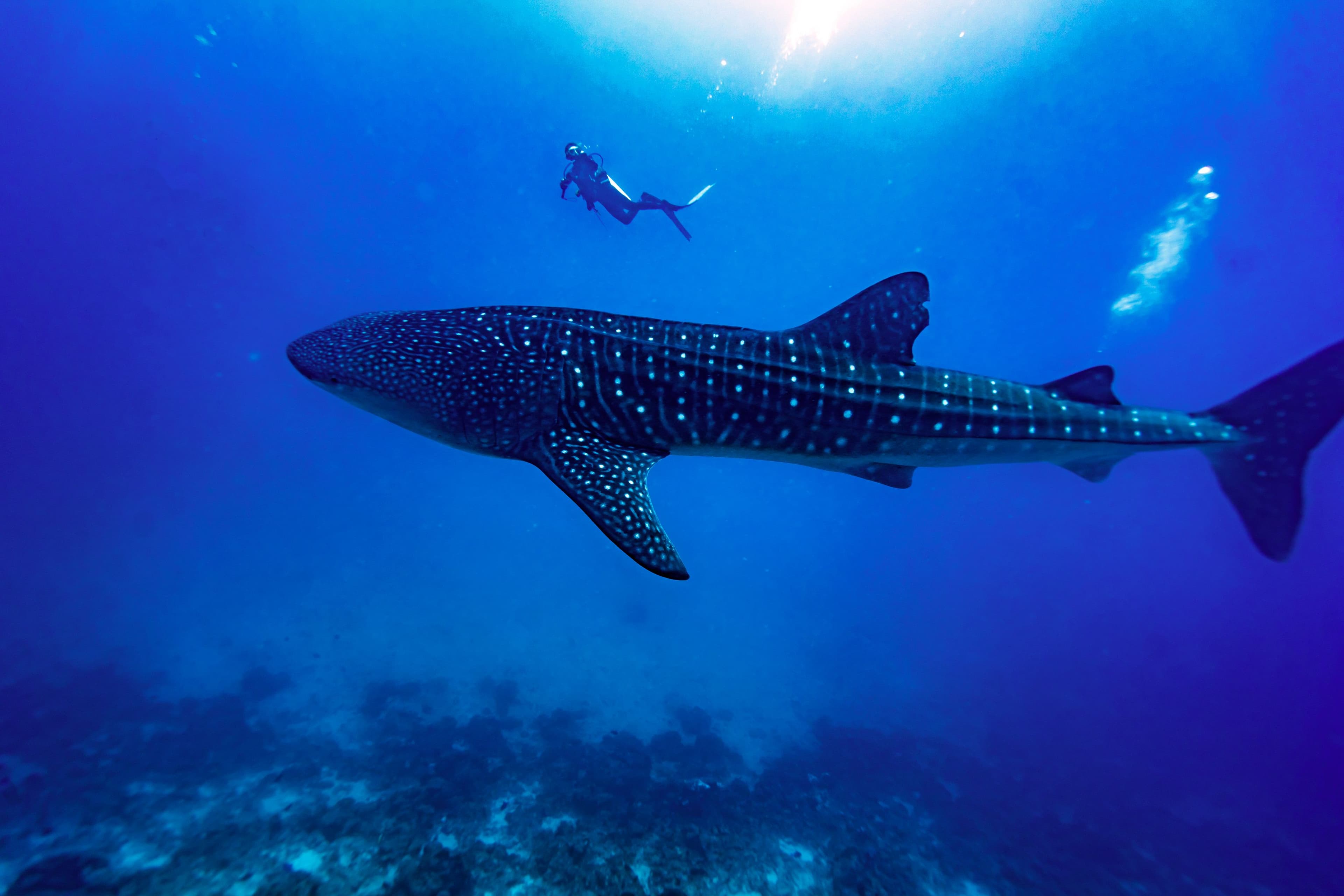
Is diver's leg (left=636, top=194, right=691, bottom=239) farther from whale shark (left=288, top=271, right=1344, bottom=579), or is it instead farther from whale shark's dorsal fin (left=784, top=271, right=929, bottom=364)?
whale shark (left=288, top=271, right=1344, bottom=579)

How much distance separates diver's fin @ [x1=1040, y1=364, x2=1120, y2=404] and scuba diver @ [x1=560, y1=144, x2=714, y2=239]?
44.3ft

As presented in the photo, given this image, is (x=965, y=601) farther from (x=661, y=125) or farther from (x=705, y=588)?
(x=661, y=125)

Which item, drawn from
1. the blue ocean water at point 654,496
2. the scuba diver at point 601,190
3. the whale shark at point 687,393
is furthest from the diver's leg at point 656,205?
the whale shark at point 687,393

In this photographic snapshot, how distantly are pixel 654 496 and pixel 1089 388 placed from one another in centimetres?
5056

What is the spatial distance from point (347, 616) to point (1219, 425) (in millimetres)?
29747

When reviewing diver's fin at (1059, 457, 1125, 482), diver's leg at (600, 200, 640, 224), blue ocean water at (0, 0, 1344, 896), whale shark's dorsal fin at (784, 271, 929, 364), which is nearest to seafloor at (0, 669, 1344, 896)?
blue ocean water at (0, 0, 1344, 896)

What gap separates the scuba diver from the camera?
52.2 feet

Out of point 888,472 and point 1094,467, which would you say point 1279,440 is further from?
point 888,472

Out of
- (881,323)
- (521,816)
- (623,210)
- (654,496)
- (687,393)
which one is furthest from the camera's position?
(654,496)

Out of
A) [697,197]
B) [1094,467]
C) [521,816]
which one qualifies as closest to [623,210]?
[697,197]

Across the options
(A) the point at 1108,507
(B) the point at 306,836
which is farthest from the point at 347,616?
(A) the point at 1108,507

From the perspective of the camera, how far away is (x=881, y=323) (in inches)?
152

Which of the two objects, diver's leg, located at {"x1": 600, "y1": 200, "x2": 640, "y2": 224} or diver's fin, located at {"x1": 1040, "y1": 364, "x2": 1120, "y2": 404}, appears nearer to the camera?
diver's fin, located at {"x1": 1040, "y1": 364, "x2": 1120, "y2": 404}

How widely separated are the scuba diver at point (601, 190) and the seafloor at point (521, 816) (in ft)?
50.7
